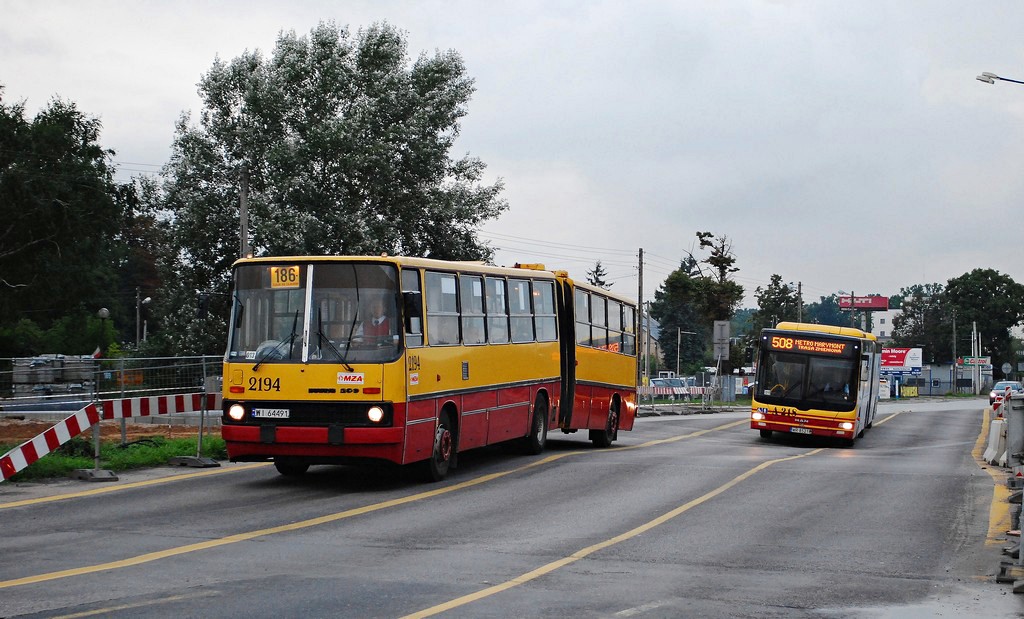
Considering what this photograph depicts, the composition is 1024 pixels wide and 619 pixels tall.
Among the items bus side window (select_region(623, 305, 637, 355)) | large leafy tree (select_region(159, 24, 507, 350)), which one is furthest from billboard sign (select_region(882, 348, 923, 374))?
bus side window (select_region(623, 305, 637, 355))

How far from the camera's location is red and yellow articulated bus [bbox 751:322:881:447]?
3025cm

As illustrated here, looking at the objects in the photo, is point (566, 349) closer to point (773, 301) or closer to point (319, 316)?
point (319, 316)

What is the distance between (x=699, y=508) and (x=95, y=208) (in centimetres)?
4261

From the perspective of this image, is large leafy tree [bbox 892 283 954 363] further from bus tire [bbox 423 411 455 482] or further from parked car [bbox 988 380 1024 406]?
bus tire [bbox 423 411 455 482]

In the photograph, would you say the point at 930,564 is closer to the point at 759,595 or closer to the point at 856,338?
the point at 759,595

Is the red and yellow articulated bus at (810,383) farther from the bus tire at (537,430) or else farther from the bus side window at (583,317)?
the bus tire at (537,430)

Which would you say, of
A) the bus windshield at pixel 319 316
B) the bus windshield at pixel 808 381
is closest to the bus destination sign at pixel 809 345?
the bus windshield at pixel 808 381

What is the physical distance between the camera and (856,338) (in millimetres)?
30859

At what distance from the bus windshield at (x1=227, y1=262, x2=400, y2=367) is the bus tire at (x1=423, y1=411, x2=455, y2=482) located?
1.91 meters

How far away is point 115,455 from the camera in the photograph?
18.0 m

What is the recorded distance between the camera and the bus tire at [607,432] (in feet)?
81.3

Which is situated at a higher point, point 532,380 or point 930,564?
point 532,380

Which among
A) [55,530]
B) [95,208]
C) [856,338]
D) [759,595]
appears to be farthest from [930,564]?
[95,208]

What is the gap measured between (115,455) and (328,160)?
30400 mm
